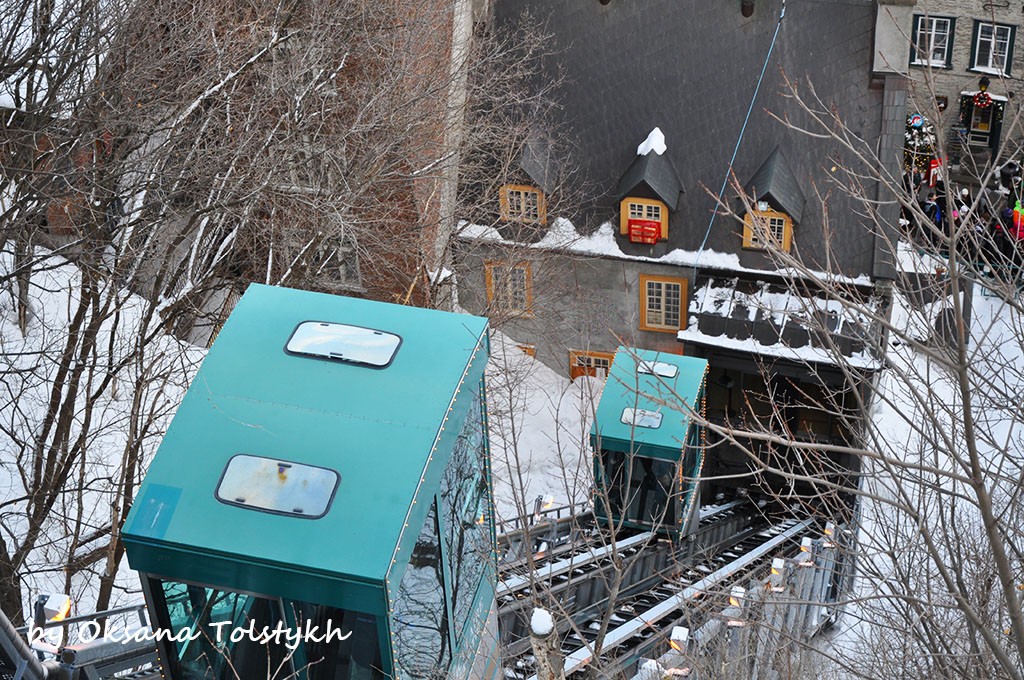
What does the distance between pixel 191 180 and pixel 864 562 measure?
1054 cm

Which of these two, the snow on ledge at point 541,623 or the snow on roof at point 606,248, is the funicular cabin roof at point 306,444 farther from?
the snow on roof at point 606,248

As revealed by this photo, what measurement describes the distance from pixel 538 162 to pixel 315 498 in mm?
22061

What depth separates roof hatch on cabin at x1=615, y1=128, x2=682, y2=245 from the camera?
28.4m

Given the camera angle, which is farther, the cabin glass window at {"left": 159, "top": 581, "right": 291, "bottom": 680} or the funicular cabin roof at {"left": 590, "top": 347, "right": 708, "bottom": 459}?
the funicular cabin roof at {"left": 590, "top": 347, "right": 708, "bottom": 459}

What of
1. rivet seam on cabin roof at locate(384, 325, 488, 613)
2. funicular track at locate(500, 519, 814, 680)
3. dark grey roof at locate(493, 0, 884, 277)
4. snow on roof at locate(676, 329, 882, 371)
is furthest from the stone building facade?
rivet seam on cabin roof at locate(384, 325, 488, 613)

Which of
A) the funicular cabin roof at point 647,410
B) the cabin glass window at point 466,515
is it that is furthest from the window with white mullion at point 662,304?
the cabin glass window at point 466,515

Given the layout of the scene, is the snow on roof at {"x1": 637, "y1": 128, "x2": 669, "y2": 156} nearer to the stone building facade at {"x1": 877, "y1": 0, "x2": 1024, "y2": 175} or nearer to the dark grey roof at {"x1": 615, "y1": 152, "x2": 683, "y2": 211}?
the dark grey roof at {"x1": 615, "y1": 152, "x2": 683, "y2": 211}

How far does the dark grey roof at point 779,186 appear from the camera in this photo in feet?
90.1

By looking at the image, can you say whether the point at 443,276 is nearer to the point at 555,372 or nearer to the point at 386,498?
the point at 555,372

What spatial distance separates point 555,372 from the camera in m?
30.5

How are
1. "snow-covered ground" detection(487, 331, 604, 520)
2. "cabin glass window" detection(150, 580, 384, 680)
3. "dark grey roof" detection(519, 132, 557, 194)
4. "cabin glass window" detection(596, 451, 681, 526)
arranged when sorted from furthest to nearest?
1. "dark grey roof" detection(519, 132, 557, 194)
2. "snow-covered ground" detection(487, 331, 604, 520)
3. "cabin glass window" detection(596, 451, 681, 526)
4. "cabin glass window" detection(150, 580, 384, 680)

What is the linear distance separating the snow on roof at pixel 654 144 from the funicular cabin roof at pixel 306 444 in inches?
833

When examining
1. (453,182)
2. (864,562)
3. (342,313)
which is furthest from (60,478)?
(453,182)

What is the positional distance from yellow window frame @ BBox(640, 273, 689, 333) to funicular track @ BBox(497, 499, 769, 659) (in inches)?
261
